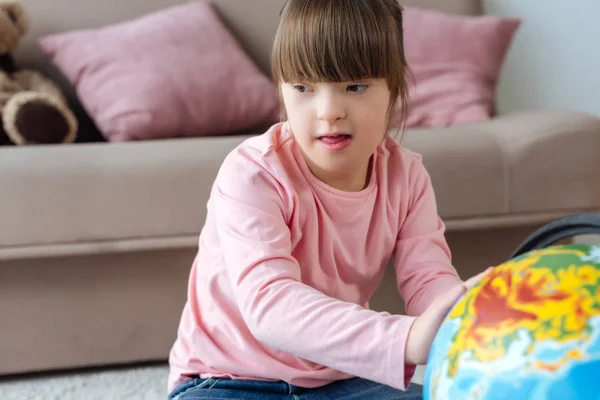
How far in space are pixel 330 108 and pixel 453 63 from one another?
1143 millimetres

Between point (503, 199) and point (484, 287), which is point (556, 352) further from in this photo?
point (503, 199)

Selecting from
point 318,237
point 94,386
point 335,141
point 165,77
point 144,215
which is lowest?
point 94,386

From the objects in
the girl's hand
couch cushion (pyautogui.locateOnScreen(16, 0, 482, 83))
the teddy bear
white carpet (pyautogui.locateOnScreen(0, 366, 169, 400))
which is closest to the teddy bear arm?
the teddy bear

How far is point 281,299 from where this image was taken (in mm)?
787

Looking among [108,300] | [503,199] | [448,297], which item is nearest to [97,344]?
[108,300]

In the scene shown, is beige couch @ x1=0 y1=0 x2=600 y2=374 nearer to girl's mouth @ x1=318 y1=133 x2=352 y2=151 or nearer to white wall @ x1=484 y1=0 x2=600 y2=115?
girl's mouth @ x1=318 y1=133 x2=352 y2=151

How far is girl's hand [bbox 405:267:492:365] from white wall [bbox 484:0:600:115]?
6.53 ft

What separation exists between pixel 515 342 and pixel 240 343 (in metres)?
0.45

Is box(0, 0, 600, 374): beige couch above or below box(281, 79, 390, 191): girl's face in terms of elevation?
below

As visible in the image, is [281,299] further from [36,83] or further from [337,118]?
[36,83]

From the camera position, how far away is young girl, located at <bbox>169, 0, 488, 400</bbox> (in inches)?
30.4

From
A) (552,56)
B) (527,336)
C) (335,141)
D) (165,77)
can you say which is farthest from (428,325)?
(552,56)

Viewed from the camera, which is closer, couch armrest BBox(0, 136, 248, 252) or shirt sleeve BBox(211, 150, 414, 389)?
shirt sleeve BBox(211, 150, 414, 389)

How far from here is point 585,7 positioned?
243cm
